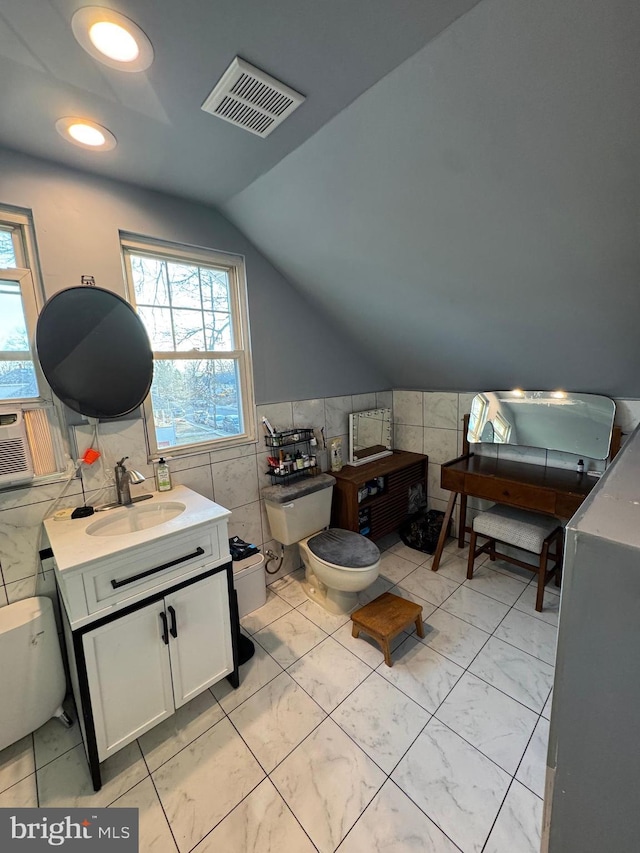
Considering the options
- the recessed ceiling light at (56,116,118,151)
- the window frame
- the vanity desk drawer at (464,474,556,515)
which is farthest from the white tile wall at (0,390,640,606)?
the recessed ceiling light at (56,116,118,151)

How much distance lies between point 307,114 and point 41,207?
1141mm

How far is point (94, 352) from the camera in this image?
156 centimetres

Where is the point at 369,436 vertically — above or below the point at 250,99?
below

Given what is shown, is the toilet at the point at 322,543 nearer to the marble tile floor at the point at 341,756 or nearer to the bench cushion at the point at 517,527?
the marble tile floor at the point at 341,756

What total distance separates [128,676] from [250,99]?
80.9 inches

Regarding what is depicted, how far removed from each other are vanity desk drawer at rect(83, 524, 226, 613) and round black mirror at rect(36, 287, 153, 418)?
0.71 meters

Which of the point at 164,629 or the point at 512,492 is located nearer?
the point at 164,629

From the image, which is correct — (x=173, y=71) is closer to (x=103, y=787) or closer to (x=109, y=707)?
(x=109, y=707)

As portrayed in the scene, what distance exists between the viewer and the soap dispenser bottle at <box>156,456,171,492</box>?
5.85 feet

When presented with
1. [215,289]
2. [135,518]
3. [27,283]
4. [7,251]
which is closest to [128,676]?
[135,518]

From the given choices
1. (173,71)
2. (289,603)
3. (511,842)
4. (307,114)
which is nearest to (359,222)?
(307,114)

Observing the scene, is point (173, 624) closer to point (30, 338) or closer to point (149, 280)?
point (30, 338)

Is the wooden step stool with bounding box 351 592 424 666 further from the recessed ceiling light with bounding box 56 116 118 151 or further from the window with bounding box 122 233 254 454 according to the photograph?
the recessed ceiling light with bounding box 56 116 118 151

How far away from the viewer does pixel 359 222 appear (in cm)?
159
